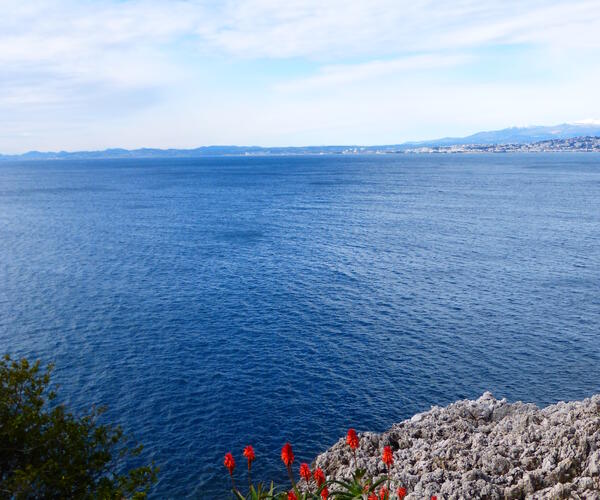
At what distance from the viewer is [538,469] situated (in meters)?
30.8

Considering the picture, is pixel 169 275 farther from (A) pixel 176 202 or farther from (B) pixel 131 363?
(A) pixel 176 202

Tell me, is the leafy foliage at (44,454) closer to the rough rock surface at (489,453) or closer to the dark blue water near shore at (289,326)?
the dark blue water near shore at (289,326)

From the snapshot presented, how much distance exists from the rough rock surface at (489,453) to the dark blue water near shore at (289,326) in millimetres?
7063

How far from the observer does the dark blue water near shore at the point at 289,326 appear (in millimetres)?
51719

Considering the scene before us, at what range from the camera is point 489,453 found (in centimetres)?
3381

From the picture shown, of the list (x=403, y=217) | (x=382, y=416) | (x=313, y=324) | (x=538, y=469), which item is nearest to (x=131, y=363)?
(x=313, y=324)

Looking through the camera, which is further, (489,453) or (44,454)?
(489,453)

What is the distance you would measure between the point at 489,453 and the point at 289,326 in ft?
135

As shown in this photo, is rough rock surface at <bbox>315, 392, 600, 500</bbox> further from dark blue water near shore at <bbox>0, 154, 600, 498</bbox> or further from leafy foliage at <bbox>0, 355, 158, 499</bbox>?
leafy foliage at <bbox>0, 355, 158, 499</bbox>

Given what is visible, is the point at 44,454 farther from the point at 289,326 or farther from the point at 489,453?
the point at 289,326

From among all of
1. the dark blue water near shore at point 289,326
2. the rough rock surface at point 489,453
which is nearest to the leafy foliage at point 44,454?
the dark blue water near shore at point 289,326

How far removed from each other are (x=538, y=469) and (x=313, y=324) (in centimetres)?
4386

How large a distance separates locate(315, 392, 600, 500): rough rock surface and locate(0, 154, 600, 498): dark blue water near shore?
706 cm

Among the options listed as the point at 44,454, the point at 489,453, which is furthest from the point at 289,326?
the point at 44,454
